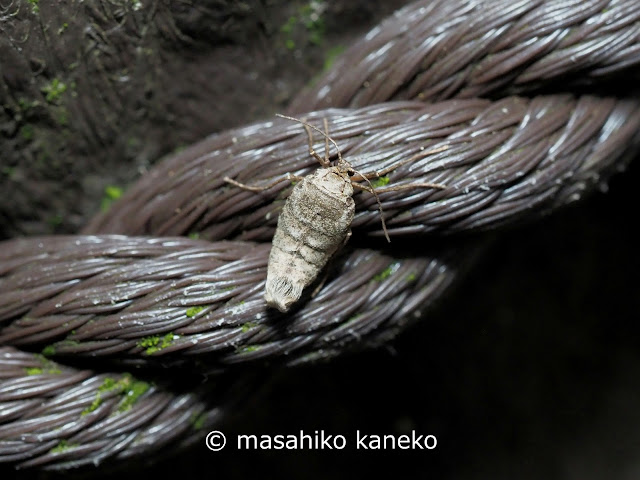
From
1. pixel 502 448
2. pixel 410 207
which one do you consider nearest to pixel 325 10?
pixel 410 207

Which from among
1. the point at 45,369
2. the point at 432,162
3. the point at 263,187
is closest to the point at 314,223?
the point at 263,187

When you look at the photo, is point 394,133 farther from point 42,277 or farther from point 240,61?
point 42,277

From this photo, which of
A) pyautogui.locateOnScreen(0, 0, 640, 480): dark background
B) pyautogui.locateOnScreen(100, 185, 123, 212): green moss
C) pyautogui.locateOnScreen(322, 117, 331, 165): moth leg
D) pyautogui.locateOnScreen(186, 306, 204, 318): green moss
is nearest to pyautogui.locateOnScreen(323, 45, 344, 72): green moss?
pyautogui.locateOnScreen(322, 117, 331, 165): moth leg

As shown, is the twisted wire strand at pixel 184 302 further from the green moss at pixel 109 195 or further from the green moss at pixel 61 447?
the green moss at pixel 109 195

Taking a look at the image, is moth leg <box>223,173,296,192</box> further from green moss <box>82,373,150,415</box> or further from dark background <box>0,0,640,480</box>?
dark background <box>0,0,640,480</box>

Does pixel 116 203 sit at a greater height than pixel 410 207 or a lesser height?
greater
